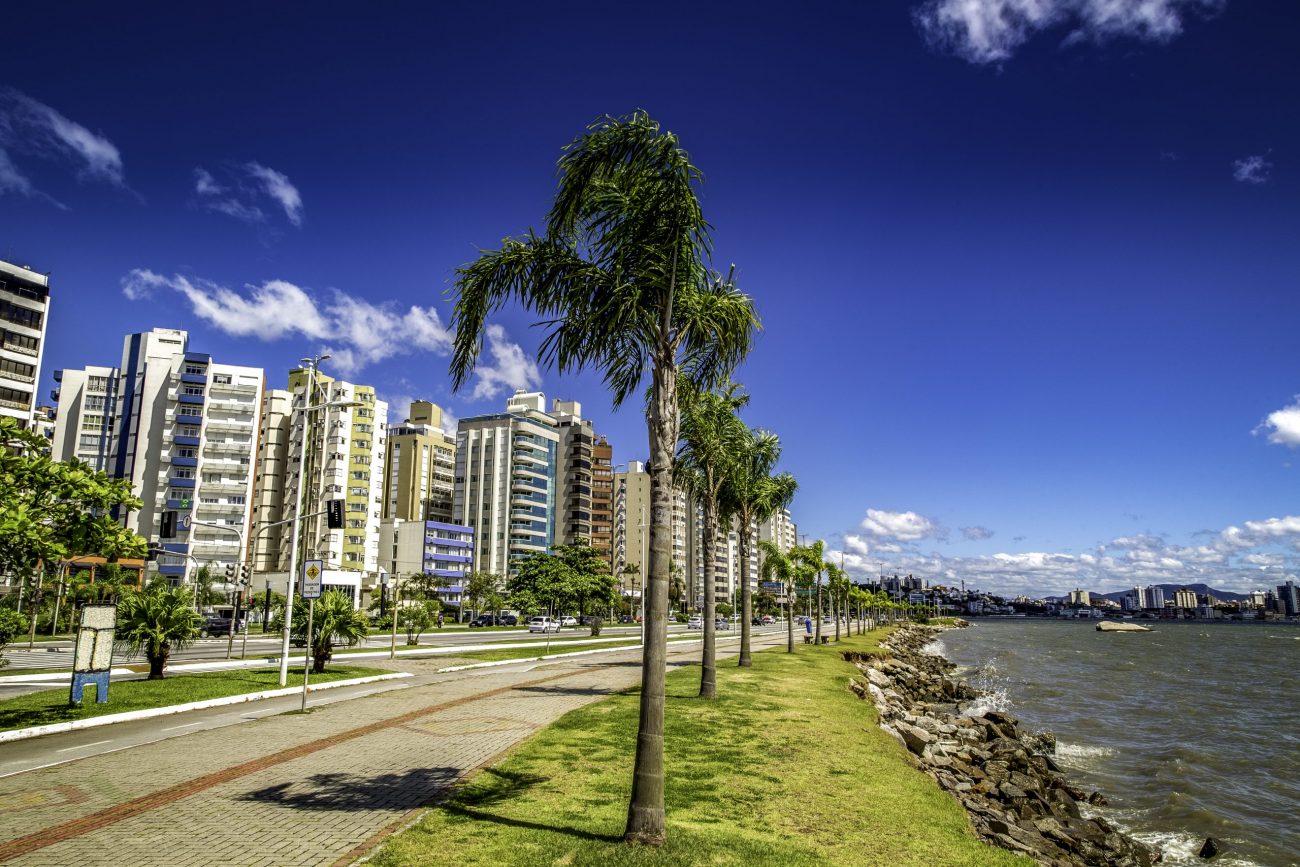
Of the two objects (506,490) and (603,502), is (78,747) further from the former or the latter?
(603,502)

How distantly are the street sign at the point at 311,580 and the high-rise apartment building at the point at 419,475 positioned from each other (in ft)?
403

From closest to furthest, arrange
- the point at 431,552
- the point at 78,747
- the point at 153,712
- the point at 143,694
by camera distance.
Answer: the point at 78,747 → the point at 153,712 → the point at 143,694 → the point at 431,552

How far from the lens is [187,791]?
11.1 meters

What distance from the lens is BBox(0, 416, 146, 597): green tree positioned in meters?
14.0

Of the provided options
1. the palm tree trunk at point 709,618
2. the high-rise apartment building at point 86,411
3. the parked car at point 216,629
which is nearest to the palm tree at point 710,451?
the palm tree trunk at point 709,618

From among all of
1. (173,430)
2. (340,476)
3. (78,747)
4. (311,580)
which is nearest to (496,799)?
(78,747)

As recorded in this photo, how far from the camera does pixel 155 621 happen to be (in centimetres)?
2427

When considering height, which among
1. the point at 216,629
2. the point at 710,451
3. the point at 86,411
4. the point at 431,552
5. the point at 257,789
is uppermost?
the point at 86,411

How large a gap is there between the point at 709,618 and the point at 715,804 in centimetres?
1308

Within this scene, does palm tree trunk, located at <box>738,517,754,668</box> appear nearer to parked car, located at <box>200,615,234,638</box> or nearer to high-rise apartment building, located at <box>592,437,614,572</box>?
parked car, located at <box>200,615,234,638</box>

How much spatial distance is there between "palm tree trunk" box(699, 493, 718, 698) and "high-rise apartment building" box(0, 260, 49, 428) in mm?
72782

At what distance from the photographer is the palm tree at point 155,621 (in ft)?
79.2

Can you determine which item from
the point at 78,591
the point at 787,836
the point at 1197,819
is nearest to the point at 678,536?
the point at 78,591

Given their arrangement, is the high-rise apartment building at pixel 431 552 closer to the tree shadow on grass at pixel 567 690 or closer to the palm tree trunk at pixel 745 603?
the palm tree trunk at pixel 745 603
